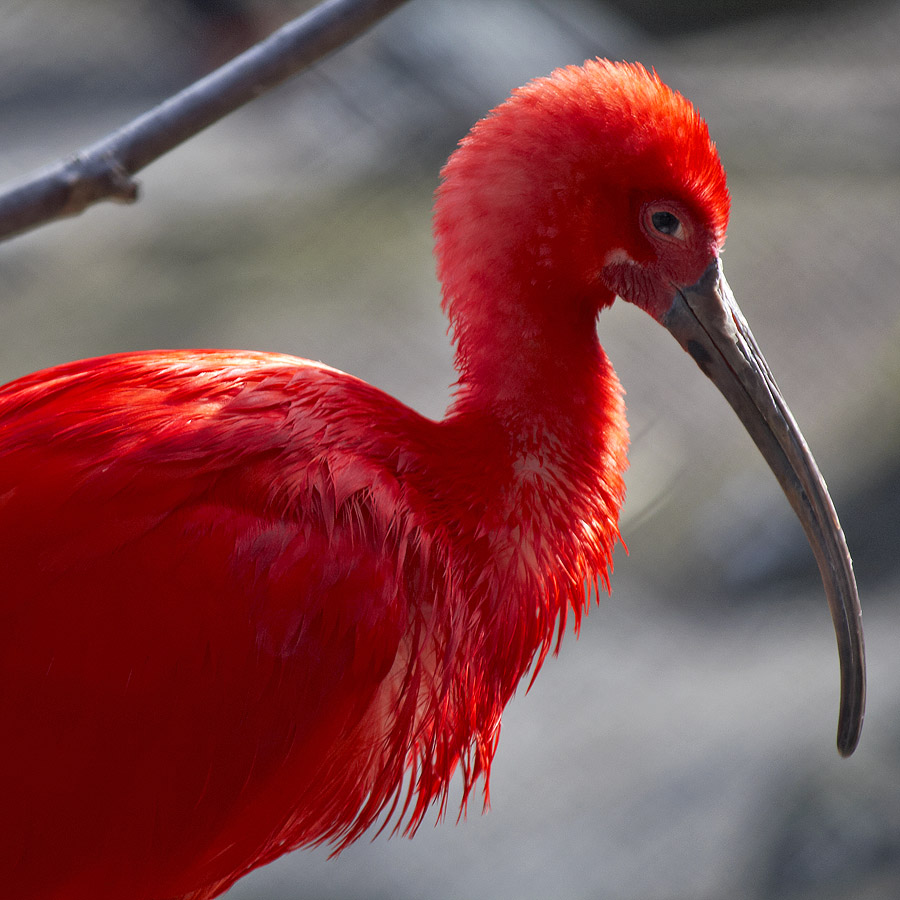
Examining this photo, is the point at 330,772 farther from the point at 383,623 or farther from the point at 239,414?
the point at 239,414

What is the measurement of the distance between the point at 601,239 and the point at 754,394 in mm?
310

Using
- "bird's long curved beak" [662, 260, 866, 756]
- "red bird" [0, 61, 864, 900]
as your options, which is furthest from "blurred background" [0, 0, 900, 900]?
"bird's long curved beak" [662, 260, 866, 756]

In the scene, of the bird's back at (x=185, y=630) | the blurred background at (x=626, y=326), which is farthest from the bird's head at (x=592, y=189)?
the blurred background at (x=626, y=326)

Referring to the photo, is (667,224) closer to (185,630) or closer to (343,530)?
(343,530)

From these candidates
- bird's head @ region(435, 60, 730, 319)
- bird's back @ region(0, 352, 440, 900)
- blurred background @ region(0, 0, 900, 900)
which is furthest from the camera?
blurred background @ region(0, 0, 900, 900)

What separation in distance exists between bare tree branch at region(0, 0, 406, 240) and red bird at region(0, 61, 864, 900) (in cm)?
23

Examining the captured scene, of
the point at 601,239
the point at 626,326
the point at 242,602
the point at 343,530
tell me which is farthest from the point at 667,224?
the point at 626,326

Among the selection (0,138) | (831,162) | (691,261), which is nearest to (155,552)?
(691,261)

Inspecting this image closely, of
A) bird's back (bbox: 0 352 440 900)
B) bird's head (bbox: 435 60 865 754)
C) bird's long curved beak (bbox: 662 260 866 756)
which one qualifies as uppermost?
bird's head (bbox: 435 60 865 754)

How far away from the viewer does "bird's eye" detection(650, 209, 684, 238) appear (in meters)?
1.65

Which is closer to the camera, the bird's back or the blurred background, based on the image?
the bird's back

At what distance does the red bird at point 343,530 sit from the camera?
1.49 meters

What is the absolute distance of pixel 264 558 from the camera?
153 cm

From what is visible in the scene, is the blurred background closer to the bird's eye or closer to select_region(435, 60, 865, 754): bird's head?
select_region(435, 60, 865, 754): bird's head
